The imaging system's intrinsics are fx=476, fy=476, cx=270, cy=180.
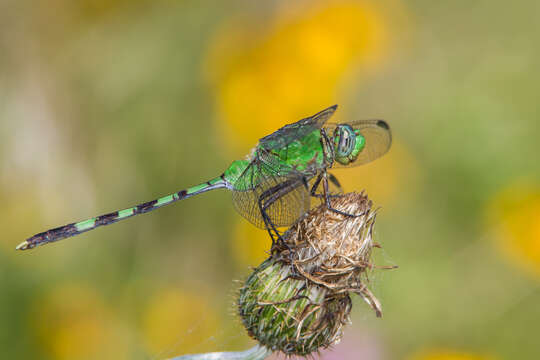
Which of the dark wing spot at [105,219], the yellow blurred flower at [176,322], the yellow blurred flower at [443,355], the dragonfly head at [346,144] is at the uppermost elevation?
the dark wing spot at [105,219]

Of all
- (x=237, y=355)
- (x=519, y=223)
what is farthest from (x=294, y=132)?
(x=519, y=223)

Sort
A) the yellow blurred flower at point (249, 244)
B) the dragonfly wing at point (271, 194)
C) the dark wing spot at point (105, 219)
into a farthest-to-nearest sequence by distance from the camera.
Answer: the yellow blurred flower at point (249, 244), the dark wing spot at point (105, 219), the dragonfly wing at point (271, 194)

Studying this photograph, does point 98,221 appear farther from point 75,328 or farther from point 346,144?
point 346,144

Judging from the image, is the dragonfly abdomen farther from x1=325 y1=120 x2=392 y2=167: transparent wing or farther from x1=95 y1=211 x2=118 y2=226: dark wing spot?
x1=325 y1=120 x2=392 y2=167: transparent wing

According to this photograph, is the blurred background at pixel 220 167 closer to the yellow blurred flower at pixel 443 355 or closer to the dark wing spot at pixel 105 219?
the yellow blurred flower at pixel 443 355

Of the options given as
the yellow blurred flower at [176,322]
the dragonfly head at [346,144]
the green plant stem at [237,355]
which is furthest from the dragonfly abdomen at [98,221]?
the green plant stem at [237,355]

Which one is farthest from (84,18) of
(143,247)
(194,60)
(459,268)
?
(459,268)

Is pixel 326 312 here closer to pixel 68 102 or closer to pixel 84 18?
pixel 68 102
